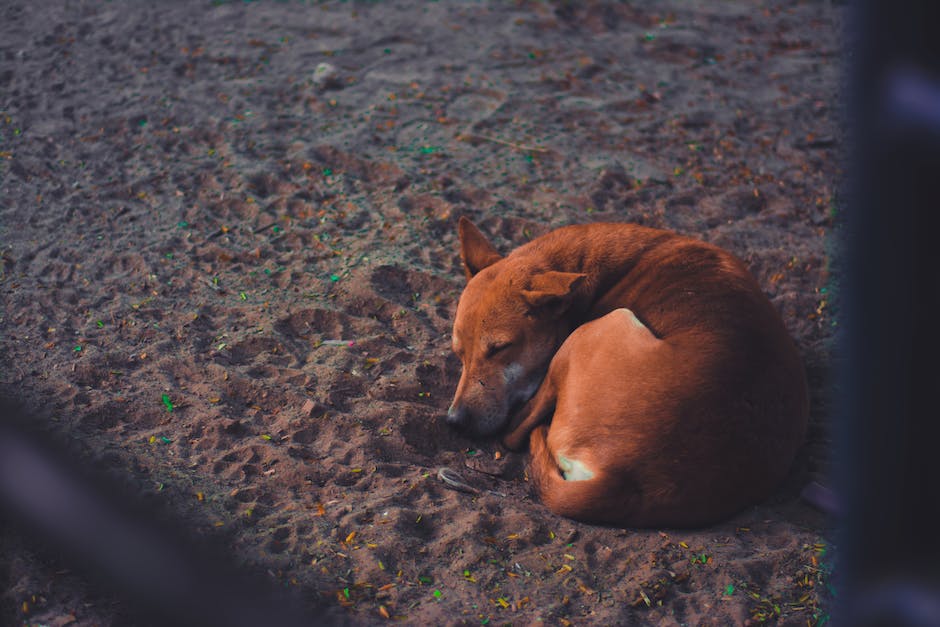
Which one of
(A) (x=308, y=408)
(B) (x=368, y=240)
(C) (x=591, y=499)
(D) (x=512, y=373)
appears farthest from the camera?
(B) (x=368, y=240)

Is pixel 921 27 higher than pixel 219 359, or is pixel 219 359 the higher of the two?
pixel 921 27

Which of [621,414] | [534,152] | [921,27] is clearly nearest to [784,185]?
[534,152]

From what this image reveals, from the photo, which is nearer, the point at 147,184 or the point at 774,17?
the point at 147,184

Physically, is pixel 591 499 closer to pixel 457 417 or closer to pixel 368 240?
pixel 457 417

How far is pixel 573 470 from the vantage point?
3414 millimetres

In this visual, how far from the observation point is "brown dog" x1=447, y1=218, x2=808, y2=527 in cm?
329

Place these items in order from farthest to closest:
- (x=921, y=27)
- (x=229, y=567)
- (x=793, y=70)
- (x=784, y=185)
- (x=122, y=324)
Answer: (x=793, y=70) → (x=784, y=185) → (x=122, y=324) → (x=229, y=567) → (x=921, y=27)

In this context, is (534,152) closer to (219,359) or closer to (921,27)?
(219,359)

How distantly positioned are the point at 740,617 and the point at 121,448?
8.04 feet

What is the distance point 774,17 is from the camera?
841 cm

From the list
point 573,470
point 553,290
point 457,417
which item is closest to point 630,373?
point 573,470

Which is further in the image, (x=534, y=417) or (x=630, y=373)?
(x=534, y=417)

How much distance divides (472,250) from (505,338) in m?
0.65

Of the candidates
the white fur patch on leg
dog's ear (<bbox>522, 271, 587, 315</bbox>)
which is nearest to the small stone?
the white fur patch on leg
